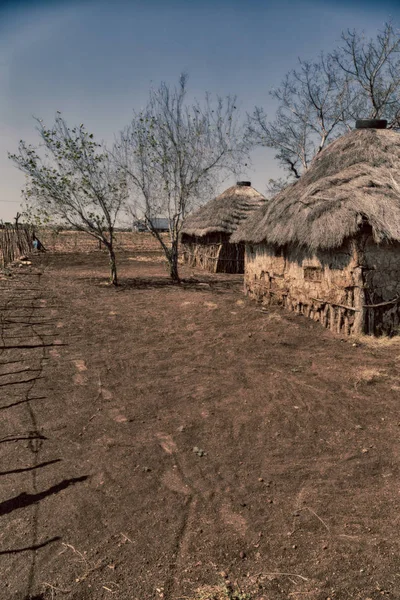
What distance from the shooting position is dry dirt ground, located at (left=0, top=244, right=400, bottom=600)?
2.45 m

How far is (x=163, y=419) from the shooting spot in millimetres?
4379

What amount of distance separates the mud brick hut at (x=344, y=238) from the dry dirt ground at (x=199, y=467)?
2.26 ft

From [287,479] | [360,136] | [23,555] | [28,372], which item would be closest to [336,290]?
[360,136]

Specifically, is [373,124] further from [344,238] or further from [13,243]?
[13,243]

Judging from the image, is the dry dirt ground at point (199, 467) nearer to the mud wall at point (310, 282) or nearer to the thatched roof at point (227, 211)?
the mud wall at point (310, 282)

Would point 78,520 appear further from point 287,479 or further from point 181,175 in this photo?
point 181,175

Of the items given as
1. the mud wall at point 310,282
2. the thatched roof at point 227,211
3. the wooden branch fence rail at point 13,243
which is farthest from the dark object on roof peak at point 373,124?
the wooden branch fence rail at point 13,243

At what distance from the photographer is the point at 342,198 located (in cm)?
735

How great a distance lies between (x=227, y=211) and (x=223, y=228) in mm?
1110

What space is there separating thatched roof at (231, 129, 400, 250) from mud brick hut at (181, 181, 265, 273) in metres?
6.65

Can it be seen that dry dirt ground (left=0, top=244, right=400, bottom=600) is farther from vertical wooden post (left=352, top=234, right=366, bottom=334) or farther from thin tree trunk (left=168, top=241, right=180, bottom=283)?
thin tree trunk (left=168, top=241, right=180, bottom=283)

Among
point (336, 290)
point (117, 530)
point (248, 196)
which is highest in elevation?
point (248, 196)

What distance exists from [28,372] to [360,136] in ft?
27.6

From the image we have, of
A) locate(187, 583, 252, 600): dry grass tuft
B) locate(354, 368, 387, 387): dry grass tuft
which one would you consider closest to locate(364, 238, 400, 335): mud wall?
locate(354, 368, 387, 387): dry grass tuft
